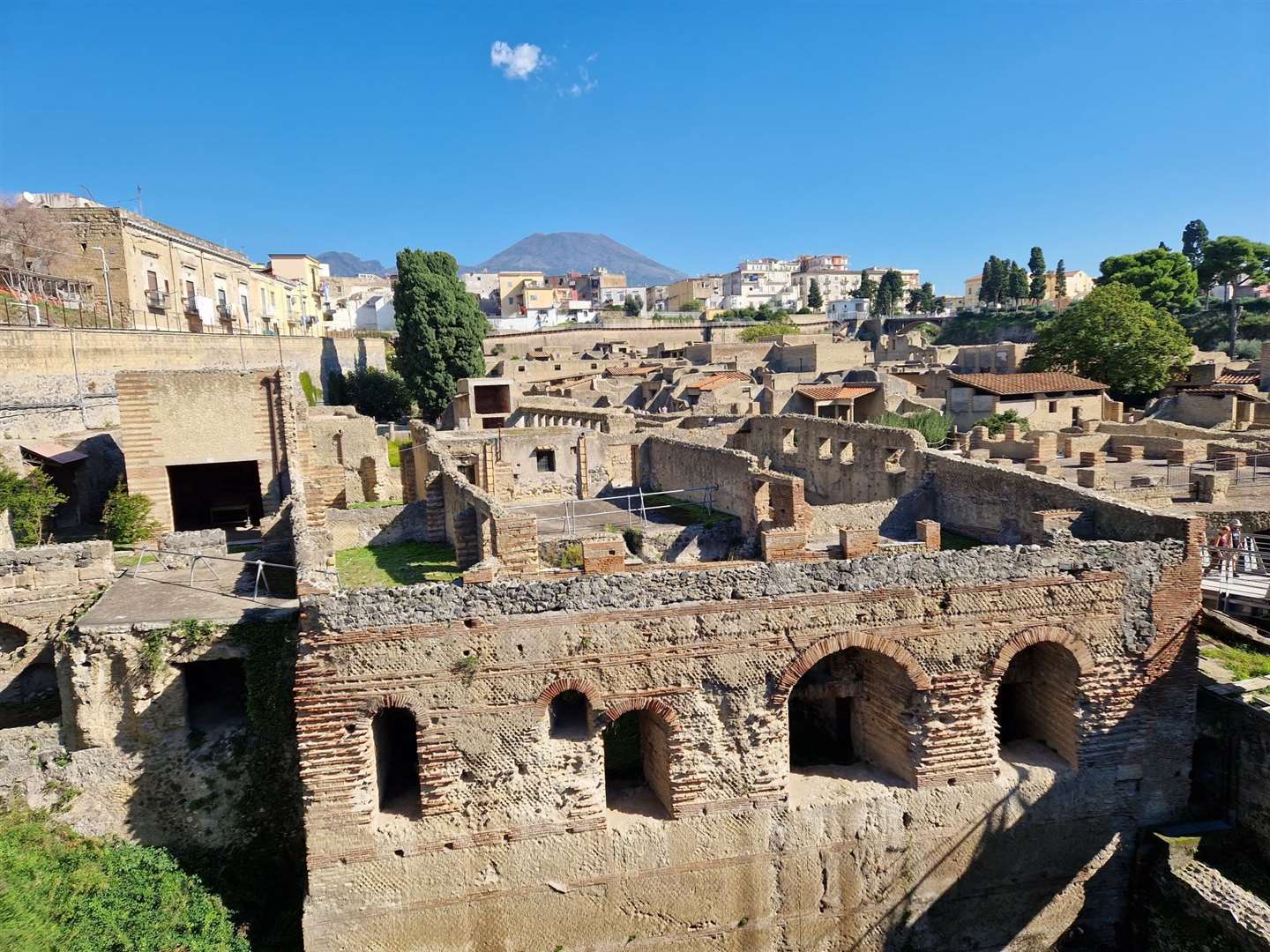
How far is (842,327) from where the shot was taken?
91000 mm

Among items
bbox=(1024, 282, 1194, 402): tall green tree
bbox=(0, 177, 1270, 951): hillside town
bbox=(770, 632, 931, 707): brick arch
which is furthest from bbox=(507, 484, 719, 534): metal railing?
bbox=(1024, 282, 1194, 402): tall green tree

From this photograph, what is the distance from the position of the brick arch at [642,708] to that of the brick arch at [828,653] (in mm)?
1180

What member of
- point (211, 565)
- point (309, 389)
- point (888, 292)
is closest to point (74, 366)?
Result: point (211, 565)

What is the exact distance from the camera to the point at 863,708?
1077 centimetres

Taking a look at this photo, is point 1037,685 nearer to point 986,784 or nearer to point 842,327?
point 986,784

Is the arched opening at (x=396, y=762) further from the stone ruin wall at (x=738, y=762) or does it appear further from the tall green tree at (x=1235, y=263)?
the tall green tree at (x=1235, y=263)

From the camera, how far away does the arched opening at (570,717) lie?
30.8ft

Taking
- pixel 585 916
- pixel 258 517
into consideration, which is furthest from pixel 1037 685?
pixel 258 517

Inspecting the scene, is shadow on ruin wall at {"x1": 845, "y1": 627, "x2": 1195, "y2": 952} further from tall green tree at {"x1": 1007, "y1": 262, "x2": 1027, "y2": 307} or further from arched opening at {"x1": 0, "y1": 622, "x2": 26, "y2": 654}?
tall green tree at {"x1": 1007, "y1": 262, "x2": 1027, "y2": 307}

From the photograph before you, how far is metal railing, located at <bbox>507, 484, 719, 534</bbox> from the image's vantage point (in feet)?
64.3

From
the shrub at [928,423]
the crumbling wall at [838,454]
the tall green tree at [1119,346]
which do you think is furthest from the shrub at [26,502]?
the tall green tree at [1119,346]

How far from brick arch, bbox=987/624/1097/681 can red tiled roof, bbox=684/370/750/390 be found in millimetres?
32950

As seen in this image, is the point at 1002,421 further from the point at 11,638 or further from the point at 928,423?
the point at 11,638

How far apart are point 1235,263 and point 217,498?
79944 mm
